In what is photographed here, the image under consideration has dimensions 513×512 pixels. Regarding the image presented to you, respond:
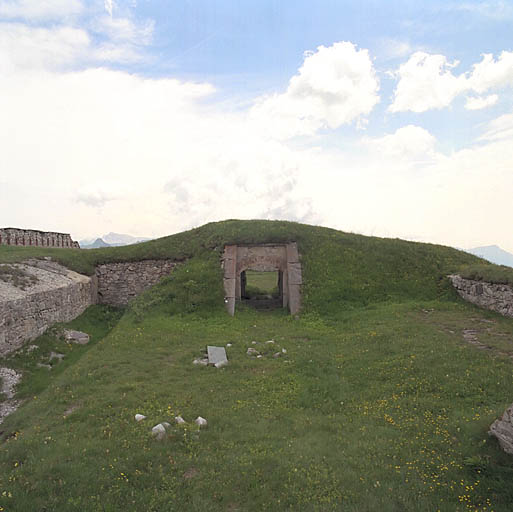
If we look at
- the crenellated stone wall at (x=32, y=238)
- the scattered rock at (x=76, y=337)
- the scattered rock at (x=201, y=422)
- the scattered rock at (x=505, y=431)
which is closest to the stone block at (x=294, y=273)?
the scattered rock at (x=76, y=337)

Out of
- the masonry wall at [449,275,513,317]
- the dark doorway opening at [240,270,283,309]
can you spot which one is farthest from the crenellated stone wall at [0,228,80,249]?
the masonry wall at [449,275,513,317]

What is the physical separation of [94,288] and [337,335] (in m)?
16.0

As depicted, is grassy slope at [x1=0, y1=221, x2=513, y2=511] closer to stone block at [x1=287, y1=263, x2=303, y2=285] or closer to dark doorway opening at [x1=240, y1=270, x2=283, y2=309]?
stone block at [x1=287, y1=263, x2=303, y2=285]

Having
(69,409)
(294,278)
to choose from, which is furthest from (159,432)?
(294,278)

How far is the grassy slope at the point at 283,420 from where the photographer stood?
6145mm

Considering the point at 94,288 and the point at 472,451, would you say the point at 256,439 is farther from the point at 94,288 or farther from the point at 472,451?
the point at 94,288

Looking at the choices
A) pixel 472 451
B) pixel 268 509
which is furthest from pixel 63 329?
pixel 472 451

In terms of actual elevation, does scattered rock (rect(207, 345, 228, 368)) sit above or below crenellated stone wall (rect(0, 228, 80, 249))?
below

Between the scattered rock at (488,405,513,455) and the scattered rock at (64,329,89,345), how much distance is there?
16244mm

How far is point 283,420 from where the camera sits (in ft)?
28.9

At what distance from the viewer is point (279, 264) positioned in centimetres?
2216

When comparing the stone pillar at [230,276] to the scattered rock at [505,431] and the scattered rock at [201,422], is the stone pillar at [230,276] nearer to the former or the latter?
the scattered rock at [201,422]

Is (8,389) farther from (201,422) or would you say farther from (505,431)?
(505,431)

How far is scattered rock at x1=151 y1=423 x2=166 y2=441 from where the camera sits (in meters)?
7.71
